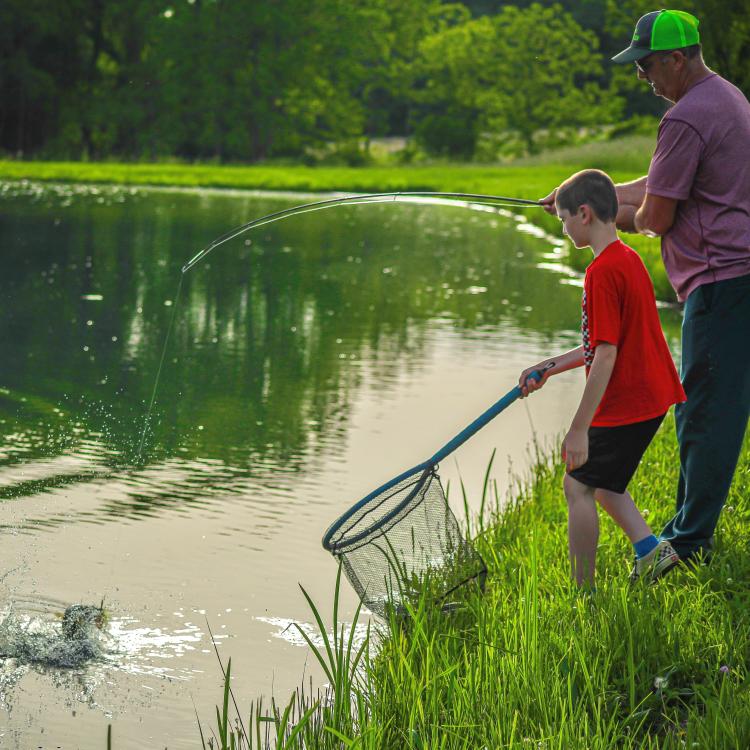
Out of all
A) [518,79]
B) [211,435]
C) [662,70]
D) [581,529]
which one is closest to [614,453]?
[581,529]

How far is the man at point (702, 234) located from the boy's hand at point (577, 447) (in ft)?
1.97

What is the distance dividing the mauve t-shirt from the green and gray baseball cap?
7.0 inches

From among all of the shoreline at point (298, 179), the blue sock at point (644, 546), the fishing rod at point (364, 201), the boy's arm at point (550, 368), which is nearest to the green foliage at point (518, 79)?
the shoreline at point (298, 179)

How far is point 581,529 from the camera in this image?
14.8 feet

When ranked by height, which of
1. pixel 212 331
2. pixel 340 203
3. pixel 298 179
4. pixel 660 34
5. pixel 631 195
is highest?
pixel 660 34

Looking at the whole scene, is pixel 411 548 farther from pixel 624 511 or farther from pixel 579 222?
pixel 579 222

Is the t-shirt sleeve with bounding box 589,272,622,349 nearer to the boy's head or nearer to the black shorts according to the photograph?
the boy's head

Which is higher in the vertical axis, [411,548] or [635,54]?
[635,54]

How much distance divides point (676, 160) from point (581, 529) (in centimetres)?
125

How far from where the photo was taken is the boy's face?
4.47 meters

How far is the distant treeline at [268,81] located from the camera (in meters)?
67.0

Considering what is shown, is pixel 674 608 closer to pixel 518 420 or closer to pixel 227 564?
pixel 227 564

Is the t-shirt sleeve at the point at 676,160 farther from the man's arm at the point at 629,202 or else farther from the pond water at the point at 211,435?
the pond water at the point at 211,435

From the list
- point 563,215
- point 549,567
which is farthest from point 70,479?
point 563,215
